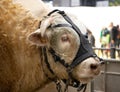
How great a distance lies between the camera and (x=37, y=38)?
307cm

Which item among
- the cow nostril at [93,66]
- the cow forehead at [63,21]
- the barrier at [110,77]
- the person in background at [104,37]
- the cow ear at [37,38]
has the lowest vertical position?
the person in background at [104,37]

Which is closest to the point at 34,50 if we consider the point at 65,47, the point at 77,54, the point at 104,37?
the point at 65,47

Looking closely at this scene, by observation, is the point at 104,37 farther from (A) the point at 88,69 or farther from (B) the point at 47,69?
(A) the point at 88,69

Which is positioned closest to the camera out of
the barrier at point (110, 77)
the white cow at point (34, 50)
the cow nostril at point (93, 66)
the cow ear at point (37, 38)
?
the cow nostril at point (93, 66)

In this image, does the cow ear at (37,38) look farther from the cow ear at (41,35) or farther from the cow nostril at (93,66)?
the cow nostril at (93,66)

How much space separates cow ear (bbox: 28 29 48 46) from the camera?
3.05 meters

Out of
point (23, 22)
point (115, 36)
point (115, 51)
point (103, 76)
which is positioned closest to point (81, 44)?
point (23, 22)

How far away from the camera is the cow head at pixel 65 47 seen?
2875mm

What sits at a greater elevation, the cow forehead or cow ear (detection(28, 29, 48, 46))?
the cow forehead

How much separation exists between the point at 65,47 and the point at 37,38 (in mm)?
266

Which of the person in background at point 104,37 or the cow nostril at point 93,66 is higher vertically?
the cow nostril at point 93,66

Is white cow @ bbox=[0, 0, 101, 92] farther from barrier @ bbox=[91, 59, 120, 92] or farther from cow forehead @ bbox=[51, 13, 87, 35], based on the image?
barrier @ bbox=[91, 59, 120, 92]

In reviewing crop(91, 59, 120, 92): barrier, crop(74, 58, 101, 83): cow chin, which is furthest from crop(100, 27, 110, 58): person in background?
crop(74, 58, 101, 83): cow chin

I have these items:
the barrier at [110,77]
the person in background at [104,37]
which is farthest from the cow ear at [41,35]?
the person in background at [104,37]
